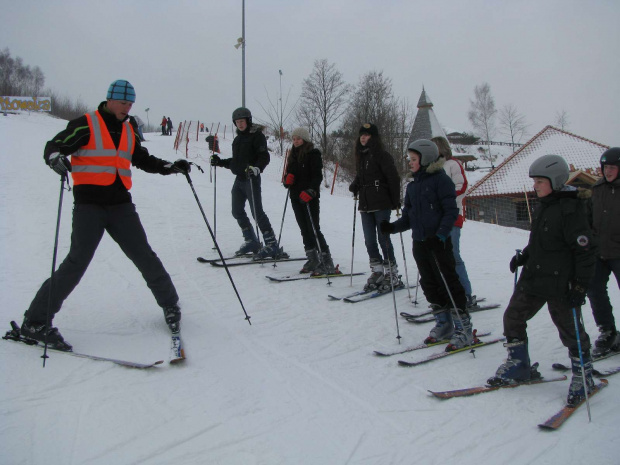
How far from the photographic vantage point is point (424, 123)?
34.0m

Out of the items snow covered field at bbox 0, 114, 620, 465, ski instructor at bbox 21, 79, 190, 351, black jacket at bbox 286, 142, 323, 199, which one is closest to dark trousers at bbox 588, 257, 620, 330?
snow covered field at bbox 0, 114, 620, 465

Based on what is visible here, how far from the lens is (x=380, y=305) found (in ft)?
17.8

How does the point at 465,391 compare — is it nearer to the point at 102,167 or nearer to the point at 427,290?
the point at 427,290

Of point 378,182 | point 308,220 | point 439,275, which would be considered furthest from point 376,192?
point 439,275

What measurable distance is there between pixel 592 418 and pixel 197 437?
2401 millimetres

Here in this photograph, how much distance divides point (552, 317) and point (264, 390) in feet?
6.84

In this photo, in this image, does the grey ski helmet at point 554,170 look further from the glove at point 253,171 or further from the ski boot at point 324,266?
the glove at point 253,171

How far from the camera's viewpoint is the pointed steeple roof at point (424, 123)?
108 feet

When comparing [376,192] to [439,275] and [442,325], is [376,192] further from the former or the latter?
[442,325]

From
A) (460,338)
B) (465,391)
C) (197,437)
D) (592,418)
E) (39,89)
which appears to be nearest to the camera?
(197,437)

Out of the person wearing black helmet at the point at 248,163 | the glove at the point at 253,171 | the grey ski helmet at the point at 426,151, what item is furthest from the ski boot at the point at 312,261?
the grey ski helmet at the point at 426,151

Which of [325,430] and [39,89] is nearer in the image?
[325,430]

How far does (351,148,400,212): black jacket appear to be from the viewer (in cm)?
556

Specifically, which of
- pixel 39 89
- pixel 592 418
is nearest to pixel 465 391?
pixel 592 418
